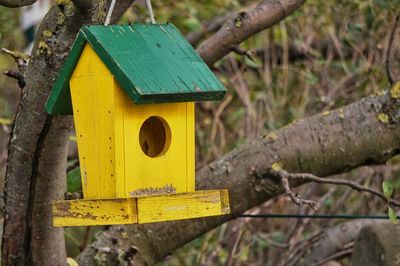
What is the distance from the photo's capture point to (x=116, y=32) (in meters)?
2.21

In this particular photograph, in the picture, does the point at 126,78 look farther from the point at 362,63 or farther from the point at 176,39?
the point at 362,63

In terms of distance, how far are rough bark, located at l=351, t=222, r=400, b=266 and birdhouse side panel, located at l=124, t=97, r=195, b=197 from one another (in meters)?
1.28

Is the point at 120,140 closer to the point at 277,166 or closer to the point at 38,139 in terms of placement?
the point at 38,139

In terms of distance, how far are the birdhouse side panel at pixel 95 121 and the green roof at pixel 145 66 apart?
0.08 ft

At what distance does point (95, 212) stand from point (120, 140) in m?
0.16

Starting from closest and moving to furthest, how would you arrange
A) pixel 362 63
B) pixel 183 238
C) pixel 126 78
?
1. pixel 126 78
2. pixel 183 238
3. pixel 362 63

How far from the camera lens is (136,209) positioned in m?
2.15

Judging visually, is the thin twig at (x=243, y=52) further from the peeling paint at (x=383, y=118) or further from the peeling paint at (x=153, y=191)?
the peeling paint at (x=153, y=191)

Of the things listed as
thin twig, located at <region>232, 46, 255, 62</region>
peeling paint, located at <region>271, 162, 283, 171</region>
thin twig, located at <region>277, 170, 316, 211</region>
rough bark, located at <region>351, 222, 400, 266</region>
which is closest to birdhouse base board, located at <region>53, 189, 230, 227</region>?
thin twig, located at <region>277, 170, 316, 211</region>

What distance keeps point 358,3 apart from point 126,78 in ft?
8.68

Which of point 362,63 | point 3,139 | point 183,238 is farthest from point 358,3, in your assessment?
point 3,139

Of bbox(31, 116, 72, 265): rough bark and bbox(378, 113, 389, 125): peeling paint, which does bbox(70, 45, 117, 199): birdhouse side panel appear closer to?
bbox(31, 116, 72, 265): rough bark

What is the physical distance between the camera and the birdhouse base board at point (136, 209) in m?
2.14

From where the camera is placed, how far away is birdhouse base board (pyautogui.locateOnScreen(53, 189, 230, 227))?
2.14m
